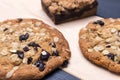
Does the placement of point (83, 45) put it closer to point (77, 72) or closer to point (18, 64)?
point (77, 72)

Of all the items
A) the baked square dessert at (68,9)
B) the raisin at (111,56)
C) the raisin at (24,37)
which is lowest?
the raisin at (111,56)

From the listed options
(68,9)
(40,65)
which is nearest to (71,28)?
(68,9)

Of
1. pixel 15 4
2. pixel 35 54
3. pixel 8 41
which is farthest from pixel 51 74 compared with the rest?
pixel 15 4

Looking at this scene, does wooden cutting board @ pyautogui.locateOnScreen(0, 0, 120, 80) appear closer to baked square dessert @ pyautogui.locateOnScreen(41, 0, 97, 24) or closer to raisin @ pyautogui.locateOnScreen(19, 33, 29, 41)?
baked square dessert @ pyautogui.locateOnScreen(41, 0, 97, 24)

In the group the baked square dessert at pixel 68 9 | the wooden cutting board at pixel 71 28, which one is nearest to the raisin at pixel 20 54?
the wooden cutting board at pixel 71 28

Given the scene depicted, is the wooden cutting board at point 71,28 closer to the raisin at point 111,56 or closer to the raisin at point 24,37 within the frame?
the raisin at point 111,56

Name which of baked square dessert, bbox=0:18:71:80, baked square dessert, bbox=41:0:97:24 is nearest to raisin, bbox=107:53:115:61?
baked square dessert, bbox=0:18:71:80
